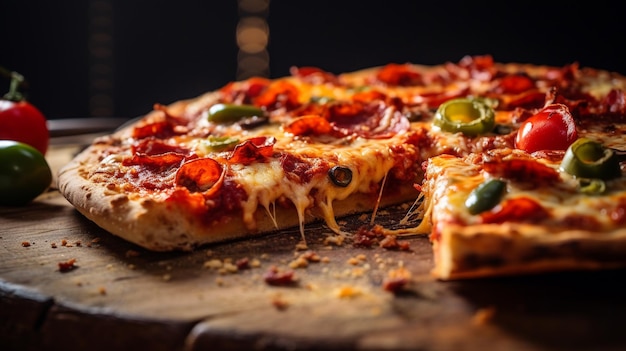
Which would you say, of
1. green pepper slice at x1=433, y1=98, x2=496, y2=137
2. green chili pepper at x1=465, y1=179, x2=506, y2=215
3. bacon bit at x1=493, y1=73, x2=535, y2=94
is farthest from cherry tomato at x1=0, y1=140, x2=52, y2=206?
bacon bit at x1=493, y1=73, x2=535, y2=94

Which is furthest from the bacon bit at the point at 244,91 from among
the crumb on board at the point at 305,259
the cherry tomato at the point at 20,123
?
the crumb on board at the point at 305,259

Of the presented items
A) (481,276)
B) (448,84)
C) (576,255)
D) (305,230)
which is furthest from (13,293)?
(448,84)

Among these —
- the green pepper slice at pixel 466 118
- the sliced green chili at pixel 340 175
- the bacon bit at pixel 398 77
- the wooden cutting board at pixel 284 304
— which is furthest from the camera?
the bacon bit at pixel 398 77

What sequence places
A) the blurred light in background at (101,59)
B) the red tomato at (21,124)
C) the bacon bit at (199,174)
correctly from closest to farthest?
the bacon bit at (199,174) < the red tomato at (21,124) < the blurred light in background at (101,59)

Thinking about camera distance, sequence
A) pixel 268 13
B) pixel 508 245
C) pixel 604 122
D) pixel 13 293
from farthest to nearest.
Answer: pixel 268 13 < pixel 604 122 < pixel 13 293 < pixel 508 245

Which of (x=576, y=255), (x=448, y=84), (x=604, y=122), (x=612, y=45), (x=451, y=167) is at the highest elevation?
(x=612, y=45)

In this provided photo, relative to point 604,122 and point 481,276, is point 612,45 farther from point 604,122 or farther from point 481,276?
point 481,276

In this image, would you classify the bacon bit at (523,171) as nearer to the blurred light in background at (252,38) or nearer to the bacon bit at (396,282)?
the bacon bit at (396,282)
